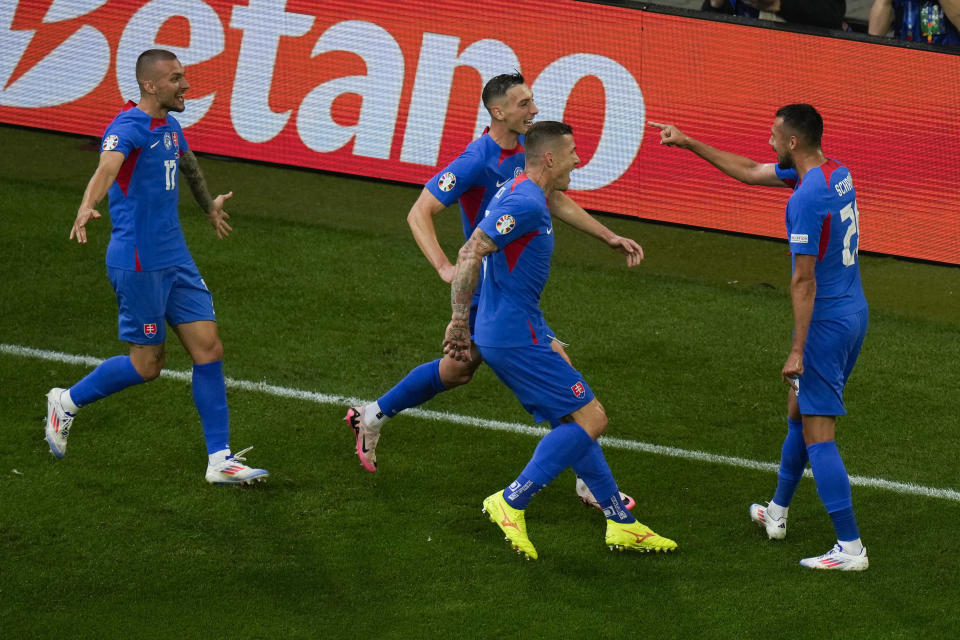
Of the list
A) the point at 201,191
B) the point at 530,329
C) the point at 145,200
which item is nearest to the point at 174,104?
the point at 145,200

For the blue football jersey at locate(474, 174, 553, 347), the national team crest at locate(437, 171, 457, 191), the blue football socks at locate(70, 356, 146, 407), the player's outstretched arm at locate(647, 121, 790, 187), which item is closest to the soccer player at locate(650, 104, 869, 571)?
the player's outstretched arm at locate(647, 121, 790, 187)

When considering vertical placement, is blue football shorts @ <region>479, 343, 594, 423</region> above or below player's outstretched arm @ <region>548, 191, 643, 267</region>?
below

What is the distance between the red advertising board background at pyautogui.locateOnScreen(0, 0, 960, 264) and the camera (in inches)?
403

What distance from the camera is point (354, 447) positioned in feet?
24.1

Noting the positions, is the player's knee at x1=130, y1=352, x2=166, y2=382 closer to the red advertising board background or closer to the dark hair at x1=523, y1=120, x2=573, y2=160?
the dark hair at x1=523, y1=120, x2=573, y2=160

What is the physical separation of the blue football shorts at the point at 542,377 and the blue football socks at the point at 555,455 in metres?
0.10

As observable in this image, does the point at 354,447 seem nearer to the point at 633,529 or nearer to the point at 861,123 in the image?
the point at 633,529


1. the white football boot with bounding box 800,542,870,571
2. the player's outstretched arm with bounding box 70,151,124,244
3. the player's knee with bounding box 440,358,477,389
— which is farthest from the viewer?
the player's knee with bounding box 440,358,477,389

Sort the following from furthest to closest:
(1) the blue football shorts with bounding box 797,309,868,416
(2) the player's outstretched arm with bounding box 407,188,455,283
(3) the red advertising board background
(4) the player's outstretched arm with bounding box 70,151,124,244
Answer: (3) the red advertising board background, (2) the player's outstretched arm with bounding box 407,188,455,283, (4) the player's outstretched arm with bounding box 70,151,124,244, (1) the blue football shorts with bounding box 797,309,868,416

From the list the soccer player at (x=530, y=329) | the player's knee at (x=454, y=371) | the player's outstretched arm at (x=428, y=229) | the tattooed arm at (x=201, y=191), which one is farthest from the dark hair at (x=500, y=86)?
the tattooed arm at (x=201, y=191)

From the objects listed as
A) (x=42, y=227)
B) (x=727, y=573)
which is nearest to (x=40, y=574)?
(x=727, y=573)

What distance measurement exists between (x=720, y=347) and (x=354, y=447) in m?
2.82

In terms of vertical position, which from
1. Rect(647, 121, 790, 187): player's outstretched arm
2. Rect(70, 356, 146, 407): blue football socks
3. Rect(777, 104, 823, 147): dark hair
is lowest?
Rect(70, 356, 146, 407): blue football socks

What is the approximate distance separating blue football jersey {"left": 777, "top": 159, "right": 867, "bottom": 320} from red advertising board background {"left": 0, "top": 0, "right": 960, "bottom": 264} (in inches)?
175
